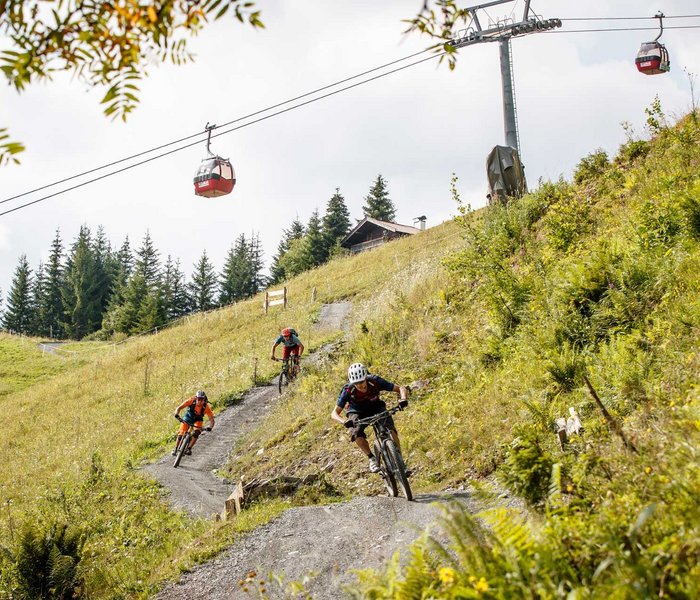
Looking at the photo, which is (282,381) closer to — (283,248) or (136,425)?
(136,425)

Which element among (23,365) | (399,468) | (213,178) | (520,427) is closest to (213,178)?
(213,178)

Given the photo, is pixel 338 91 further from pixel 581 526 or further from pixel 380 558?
pixel 581 526

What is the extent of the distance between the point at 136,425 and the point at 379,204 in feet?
181

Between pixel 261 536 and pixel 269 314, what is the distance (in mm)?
26479

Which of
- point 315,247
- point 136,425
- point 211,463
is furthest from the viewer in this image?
point 315,247

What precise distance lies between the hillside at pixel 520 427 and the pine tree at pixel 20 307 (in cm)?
7289

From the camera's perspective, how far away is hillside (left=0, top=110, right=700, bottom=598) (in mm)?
3557

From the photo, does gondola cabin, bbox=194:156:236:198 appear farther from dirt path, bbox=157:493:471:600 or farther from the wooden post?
dirt path, bbox=157:493:471:600

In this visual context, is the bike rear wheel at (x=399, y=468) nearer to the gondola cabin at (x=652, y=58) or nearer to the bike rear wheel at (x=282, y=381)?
the bike rear wheel at (x=282, y=381)

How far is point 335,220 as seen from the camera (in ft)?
224

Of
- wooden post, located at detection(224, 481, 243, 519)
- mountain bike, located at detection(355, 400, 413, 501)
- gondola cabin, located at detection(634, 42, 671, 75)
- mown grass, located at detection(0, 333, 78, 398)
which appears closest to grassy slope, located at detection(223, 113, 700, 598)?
mountain bike, located at detection(355, 400, 413, 501)

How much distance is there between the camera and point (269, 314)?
3447 centimetres

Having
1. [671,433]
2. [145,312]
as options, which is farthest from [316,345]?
[145,312]

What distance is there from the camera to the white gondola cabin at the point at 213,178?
19.3m
